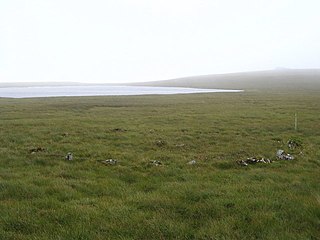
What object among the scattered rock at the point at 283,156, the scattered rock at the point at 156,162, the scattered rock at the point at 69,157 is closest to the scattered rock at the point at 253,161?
the scattered rock at the point at 283,156

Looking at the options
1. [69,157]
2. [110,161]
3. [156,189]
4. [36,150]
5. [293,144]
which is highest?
[36,150]

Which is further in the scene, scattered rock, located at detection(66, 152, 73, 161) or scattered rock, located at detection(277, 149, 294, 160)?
scattered rock, located at detection(277, 149, 294, 160)

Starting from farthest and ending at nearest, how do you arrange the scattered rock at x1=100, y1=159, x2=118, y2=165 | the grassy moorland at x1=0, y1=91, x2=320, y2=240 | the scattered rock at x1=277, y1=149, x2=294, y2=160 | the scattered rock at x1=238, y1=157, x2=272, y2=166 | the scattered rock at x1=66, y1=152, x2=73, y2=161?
the scattered rock at x1=277, y1=149, x2=294, y2=160 → the scattered rock at x1=66, y1=152, x2=73, y2=161 → the scattered rock at x1=238, y1=157, x2=272, y2=166 → the scattered rock at x1=100, y1=159, x2=118, y2=165 → the grassy moorland at x1=0, y1=91, x2=320, y2=240

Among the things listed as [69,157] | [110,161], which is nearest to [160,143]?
[110,161]

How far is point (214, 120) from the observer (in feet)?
111

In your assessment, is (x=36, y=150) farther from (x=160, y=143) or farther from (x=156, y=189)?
(x=156, y=189)

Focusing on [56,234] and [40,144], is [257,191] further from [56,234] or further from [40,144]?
[40,144]

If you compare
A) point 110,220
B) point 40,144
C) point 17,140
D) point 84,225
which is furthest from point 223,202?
point 17,140

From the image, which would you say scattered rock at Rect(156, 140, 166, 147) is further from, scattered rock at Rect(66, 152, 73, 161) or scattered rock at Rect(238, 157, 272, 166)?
scattered rock at Rect(238, 157, 272, 166)

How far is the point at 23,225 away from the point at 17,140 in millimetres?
14132

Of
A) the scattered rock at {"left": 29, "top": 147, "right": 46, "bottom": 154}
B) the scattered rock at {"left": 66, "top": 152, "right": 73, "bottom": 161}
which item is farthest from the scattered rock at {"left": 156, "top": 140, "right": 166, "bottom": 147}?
the scattered rock at {"left": 29, "top": 147, "right": 46, "bottom": 154}

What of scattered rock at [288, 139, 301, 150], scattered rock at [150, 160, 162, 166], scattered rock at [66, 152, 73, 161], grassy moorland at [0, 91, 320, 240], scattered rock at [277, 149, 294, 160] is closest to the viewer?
grassy moorland at [0, 91, 320, 240]

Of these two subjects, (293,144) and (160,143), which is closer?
(293,144)

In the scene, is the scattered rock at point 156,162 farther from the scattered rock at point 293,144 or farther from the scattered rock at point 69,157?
the scattered rock at point 293,144
